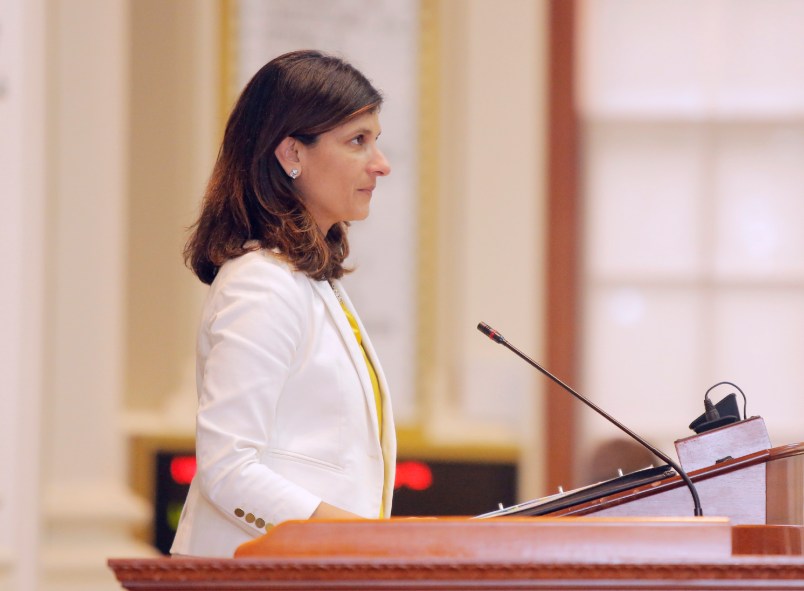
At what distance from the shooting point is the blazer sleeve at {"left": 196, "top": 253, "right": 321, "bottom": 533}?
1.51 m

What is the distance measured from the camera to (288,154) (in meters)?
1.83

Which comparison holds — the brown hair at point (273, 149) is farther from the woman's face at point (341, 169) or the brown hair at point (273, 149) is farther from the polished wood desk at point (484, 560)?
the polished wood desk at point (484, 560)

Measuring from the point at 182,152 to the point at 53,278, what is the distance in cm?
64

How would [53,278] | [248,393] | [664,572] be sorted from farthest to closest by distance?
[53,278], [248,393], [664,572]

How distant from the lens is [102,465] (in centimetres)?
397

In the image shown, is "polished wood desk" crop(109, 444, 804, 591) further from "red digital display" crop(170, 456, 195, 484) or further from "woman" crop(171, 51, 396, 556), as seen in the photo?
"red digital display" crop(170, 456, 195, 484)

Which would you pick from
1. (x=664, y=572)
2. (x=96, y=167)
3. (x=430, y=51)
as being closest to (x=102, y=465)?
(x=96, y=167)

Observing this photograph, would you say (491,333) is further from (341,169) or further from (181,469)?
(181,469)

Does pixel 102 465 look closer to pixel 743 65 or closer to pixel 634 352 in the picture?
pixel 634 352

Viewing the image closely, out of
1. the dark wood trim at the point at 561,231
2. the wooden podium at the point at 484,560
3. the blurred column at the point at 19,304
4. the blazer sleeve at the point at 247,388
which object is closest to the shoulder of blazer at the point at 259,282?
the blazer sleeve at the point at 247,388

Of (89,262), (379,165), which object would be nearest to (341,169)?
(379,165)

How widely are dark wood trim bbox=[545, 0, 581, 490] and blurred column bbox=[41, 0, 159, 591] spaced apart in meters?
1.47

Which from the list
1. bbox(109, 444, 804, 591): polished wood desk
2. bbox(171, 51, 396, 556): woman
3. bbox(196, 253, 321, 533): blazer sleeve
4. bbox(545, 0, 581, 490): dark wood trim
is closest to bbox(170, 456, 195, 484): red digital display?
bbox(545, 0, 581, 490): dark wood trim

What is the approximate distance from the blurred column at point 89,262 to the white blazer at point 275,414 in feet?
7.65
